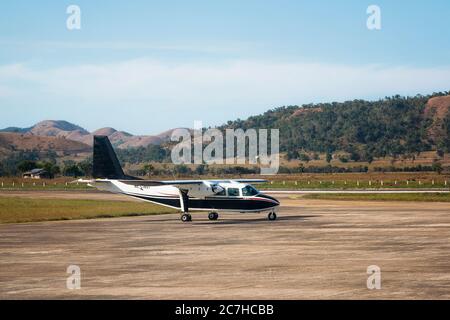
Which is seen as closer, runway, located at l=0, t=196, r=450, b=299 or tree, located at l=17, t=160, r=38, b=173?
runway, located at l=0, t=196, r=450, b=299

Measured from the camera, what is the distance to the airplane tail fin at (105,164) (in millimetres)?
46406

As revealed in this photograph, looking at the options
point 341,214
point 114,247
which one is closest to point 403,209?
point 341,214

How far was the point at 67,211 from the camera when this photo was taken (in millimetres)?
52750

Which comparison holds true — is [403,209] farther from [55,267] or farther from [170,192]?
[55,267]

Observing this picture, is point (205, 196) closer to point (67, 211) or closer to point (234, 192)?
point (234, 192)

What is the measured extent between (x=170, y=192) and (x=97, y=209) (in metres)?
12.3

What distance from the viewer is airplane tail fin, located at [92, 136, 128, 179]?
46406 mm

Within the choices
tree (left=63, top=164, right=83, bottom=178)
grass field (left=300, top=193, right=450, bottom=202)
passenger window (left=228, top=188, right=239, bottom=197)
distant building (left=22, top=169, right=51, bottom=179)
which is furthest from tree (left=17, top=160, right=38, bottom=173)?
passenger window (left=228, top=188, right=239, bottom=197)

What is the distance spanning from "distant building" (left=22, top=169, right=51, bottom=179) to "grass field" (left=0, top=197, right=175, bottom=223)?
88525 millimetres

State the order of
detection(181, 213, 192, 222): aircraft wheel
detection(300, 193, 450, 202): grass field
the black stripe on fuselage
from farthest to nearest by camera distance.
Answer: detection(300, 193, 450, 202): grass field < detection(181, 213, 192, 222): aircraft wheel < the black stripe on fuselage

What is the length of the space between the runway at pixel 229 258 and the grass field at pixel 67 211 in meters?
4.49

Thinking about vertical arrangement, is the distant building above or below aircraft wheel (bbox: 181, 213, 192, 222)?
below
